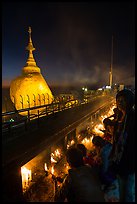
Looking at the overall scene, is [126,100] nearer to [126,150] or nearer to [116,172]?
[126,150]

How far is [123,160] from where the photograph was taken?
9.02 ft

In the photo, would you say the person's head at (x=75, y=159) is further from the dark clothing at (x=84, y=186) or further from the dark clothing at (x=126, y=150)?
the dark clothing at (x=126, y=150)

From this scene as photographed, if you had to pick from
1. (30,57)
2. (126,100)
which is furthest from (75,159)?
(30,57)

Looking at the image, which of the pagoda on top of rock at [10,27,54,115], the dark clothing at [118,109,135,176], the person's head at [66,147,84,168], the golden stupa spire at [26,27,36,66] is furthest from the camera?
the golden stupa spire at [26,27,36,66]

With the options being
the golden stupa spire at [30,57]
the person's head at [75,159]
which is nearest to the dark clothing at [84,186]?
the person's head at [75,159]

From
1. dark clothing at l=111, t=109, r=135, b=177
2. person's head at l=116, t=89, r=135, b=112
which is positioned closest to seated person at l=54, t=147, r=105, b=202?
dark clothing at l=111, t=109, r=135, b=177

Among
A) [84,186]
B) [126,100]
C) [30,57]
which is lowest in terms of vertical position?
[84,186]

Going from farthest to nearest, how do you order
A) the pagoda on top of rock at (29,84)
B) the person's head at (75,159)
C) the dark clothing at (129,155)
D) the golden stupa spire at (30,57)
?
1. the golden stupa spire at (30,57)
2. the pagoda on top of rock at (29,84)
3. the person's head at (75,159)
4. the dark clothing at (129,155)

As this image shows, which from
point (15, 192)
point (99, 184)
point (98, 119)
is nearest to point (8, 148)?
point (15, 192)

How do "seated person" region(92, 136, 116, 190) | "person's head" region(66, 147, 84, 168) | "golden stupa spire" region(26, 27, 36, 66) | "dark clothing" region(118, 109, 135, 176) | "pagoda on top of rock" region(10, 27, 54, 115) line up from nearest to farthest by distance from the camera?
"dark clothing" region(118, 109, 135, 176), "seated person" region(92, 136, 116, 190), "person's head" region(66, 147, 84, 168), "pagoda on top of rock" region(10, 27, 54, 115), "golden stupa spire" region(26, 27, 36, 66)

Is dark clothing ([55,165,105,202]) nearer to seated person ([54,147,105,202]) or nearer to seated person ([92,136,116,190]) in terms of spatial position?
seated person ([54,147,105,202])

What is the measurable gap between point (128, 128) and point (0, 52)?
123 inches

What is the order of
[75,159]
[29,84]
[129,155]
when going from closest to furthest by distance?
[129,155] → [75,159] → [29,84]

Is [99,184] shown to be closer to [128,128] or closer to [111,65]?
[128,128]
